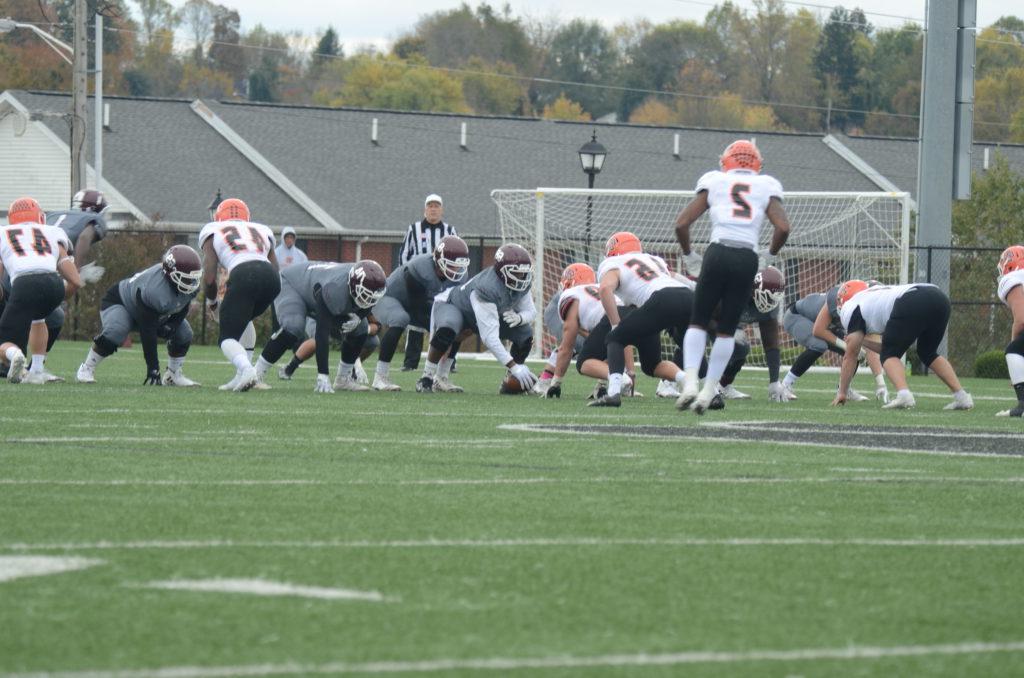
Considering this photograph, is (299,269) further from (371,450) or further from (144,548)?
(144,548)

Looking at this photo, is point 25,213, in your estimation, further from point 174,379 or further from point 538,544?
point 538,544

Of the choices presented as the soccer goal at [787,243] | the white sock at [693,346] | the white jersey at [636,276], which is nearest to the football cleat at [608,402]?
the white jersey at [636,276]

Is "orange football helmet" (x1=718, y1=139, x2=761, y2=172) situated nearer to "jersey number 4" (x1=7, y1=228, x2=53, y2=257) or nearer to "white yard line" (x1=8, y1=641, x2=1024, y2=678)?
"jersey number 4" (x1=7, y1=228, x2=53, y2=257)

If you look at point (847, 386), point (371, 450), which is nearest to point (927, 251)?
point (847, 386)

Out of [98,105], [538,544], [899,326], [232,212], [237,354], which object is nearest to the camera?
[538,544]

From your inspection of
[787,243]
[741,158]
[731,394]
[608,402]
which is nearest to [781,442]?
[741,158]

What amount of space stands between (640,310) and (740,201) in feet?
4.31

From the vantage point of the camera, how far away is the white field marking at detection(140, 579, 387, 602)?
15.4 feet

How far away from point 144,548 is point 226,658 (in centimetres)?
154

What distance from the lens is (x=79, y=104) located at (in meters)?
31.1

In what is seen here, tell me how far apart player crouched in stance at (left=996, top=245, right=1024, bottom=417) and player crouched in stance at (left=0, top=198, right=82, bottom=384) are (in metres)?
7.50

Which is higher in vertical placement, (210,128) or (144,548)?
(210,128)

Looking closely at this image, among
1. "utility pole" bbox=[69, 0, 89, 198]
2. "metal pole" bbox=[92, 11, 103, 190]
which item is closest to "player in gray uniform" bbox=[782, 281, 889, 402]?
"utility pole" bbox=[69, 0, 89, 198]

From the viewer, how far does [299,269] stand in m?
15.5
